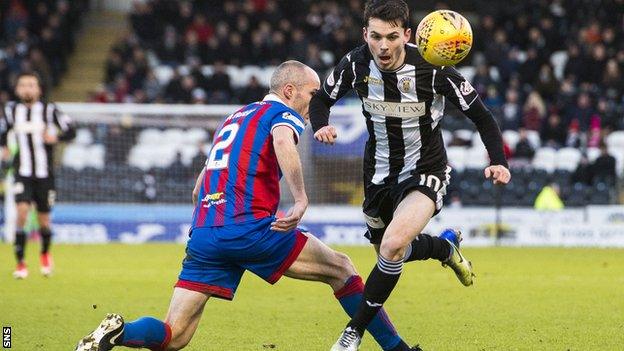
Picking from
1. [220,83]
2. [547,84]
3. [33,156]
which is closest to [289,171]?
[33,156]

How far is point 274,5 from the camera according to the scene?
990 inches

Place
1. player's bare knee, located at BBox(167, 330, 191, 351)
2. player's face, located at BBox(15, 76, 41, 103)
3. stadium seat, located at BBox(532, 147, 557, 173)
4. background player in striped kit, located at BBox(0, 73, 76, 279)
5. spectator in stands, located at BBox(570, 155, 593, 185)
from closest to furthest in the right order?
player's bare knee, located at BBox(167, 330, 191, 351) < player's face, located at BBox(15, 76, 41, 103) < background player in striped kit, located at BBox(0, 73, 76, 279) < spectator in stands, located at BBox(570, 155, 593, 185) < stadium seat, located at BBox(532, 147, 557, 173)

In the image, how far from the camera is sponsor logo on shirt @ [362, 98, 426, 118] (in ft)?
24.8

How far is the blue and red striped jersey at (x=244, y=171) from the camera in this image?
21.7ft

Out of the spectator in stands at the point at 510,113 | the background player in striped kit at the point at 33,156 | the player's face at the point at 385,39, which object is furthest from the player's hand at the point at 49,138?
the spectator in stands at the point at 510,113

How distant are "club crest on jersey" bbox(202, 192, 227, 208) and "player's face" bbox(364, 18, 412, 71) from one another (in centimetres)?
150

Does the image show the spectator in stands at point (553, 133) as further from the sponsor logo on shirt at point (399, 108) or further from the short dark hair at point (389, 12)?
the short dark hair at point (389, 12)

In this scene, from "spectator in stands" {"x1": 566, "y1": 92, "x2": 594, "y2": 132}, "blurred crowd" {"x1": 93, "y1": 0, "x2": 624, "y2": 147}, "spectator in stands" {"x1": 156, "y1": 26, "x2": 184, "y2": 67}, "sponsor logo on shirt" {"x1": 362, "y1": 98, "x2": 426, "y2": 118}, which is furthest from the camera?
"spectator in stands" {"x1": 156, "y1": 26, "x2": 184, "y2": 67}

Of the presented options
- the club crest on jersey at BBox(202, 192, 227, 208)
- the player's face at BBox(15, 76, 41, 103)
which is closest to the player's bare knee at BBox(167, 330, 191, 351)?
the club crest on jersey at BBox(202, 192, 227, 208)

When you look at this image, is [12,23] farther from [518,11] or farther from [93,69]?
[518,11]

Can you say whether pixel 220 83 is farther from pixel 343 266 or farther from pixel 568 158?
pixel 343 266

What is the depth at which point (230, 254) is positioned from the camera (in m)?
6.56

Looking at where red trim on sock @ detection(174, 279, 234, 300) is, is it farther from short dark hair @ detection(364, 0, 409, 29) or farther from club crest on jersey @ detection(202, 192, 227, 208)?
short dark hair @ detection(364, 0, 409, 29)

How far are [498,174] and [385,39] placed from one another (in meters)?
1.13
